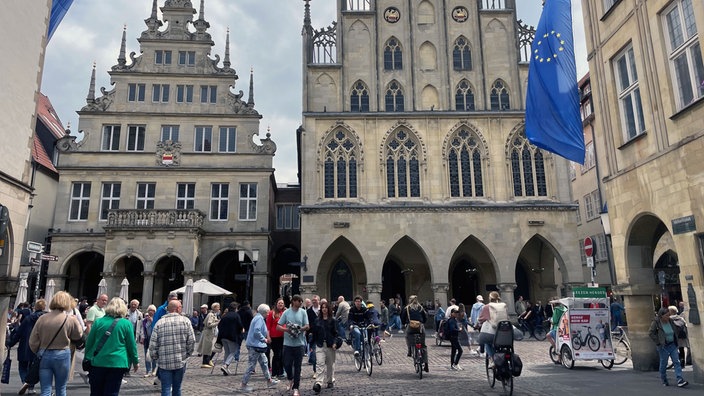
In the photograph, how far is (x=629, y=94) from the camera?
41.1 feet

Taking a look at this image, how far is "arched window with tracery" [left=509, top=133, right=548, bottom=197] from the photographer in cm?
2705

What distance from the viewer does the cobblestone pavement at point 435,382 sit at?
30.7ft

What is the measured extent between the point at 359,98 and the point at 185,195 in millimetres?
11740

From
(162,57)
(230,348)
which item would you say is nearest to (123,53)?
(162,57)

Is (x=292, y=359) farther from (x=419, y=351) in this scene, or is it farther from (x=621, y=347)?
(x=621, y=347)

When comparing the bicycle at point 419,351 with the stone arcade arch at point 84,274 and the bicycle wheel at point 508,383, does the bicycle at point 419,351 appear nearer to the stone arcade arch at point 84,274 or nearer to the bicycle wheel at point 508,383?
the bicycle wheel at point 508,383

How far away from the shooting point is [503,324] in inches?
362

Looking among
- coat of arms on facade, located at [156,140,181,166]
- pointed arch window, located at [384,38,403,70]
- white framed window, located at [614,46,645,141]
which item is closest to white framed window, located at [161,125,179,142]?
coat of arms on facade, located at [156,140,181,166]

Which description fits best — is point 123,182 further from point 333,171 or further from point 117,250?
point 333,171

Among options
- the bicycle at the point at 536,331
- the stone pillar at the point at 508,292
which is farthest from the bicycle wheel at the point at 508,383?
the stone pillar at the point at 508,292

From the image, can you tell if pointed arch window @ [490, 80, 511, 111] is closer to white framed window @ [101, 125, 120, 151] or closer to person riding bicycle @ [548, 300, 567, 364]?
person riding bicycle @ [548, 300, 567, 364]

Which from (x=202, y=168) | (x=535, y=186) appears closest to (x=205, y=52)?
(x=202, y=168)

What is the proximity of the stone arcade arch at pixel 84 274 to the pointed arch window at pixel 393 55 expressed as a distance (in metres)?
20.5

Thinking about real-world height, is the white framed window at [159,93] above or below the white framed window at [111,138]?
above
